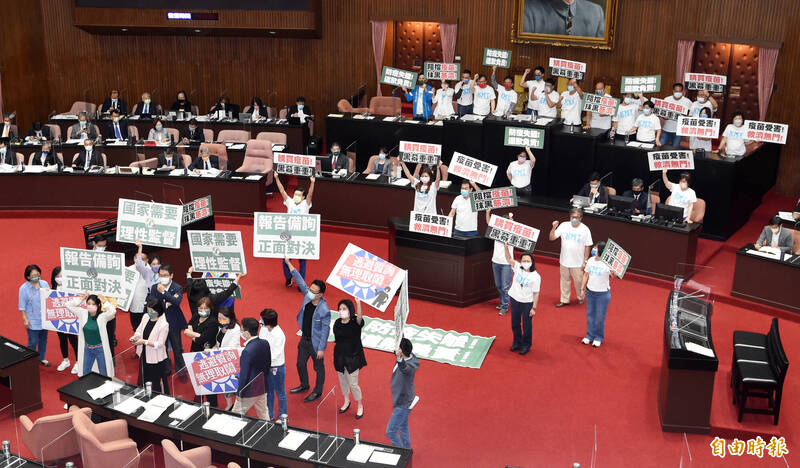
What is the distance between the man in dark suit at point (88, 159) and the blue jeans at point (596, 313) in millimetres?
10318

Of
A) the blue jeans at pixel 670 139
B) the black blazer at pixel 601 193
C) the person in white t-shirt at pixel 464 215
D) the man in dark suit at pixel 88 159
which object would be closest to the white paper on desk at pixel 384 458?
the person in white t-shirt at pixel 464 215

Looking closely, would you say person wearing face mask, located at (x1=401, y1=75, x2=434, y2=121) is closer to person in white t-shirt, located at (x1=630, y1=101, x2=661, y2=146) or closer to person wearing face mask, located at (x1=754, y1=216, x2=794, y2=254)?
person in white t-shirt, located at (x1=630, y1=101, x2=661, y2=146)

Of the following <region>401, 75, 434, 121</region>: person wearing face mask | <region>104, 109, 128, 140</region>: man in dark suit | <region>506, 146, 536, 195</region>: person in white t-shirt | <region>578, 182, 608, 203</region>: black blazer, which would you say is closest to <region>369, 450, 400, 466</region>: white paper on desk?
<region>578, 182, 608, 203</region>: black blazer

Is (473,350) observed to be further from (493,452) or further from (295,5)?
(295,5)

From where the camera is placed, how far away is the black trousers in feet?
32.5

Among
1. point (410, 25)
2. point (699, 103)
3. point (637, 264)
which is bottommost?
point (637, 264)

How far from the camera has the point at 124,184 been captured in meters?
16.7

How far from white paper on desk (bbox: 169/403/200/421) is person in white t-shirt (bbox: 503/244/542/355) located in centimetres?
430

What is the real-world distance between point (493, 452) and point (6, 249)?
1003 cm

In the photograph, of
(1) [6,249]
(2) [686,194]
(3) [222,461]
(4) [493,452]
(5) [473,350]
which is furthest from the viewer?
(1) [6,249]

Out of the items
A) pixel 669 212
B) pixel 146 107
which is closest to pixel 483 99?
pixel 669 212

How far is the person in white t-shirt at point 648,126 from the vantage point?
15.8m

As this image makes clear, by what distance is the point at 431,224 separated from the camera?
12.8 meters

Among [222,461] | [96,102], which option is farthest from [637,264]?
[96,102]
